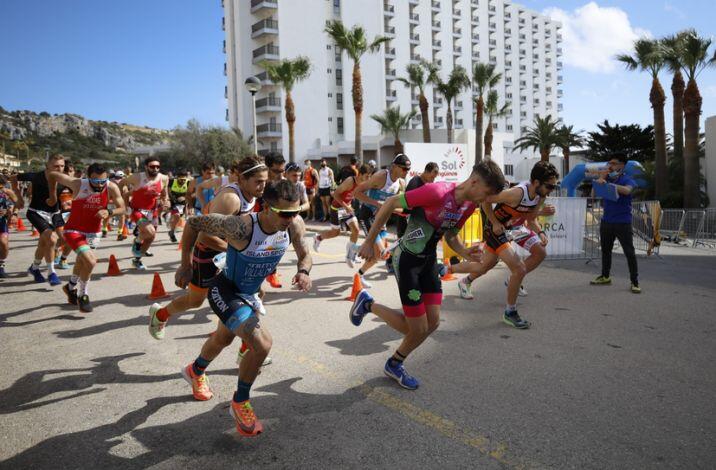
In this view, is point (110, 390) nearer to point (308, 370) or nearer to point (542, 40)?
point (308, 370)

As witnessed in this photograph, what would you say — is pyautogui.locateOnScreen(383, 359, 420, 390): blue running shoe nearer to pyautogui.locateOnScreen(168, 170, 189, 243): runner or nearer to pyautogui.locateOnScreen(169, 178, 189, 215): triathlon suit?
pyautogui.locateOnScreen(168, 170, 189, 243): runner

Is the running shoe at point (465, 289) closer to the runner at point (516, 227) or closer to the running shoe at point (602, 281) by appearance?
the runner at point (516, 227)

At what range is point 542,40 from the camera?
362 ft

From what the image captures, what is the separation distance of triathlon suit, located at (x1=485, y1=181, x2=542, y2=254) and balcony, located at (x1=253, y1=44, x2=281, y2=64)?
64400 millimetres

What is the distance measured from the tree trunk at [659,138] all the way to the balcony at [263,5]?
52.4 m

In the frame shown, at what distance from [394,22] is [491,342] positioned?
270 feet

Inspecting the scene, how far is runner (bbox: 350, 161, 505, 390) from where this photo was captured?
409cm

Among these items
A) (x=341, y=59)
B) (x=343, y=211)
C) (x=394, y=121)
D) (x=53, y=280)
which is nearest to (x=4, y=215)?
(x=53, y=280)

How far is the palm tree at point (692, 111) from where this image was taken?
68.3ft

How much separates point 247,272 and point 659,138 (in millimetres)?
24848

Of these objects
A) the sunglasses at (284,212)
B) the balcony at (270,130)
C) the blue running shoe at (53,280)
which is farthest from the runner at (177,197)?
the balcony at (270,130)

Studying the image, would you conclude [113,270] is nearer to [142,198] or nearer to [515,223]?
[142,198]

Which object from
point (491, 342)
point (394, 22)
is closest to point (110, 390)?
point (491, 342)

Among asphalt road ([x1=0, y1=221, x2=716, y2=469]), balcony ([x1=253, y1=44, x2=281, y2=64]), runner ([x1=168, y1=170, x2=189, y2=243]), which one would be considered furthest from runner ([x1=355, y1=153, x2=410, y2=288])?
balcony ([x1=253, y1=44, x2=281, y2=64])
